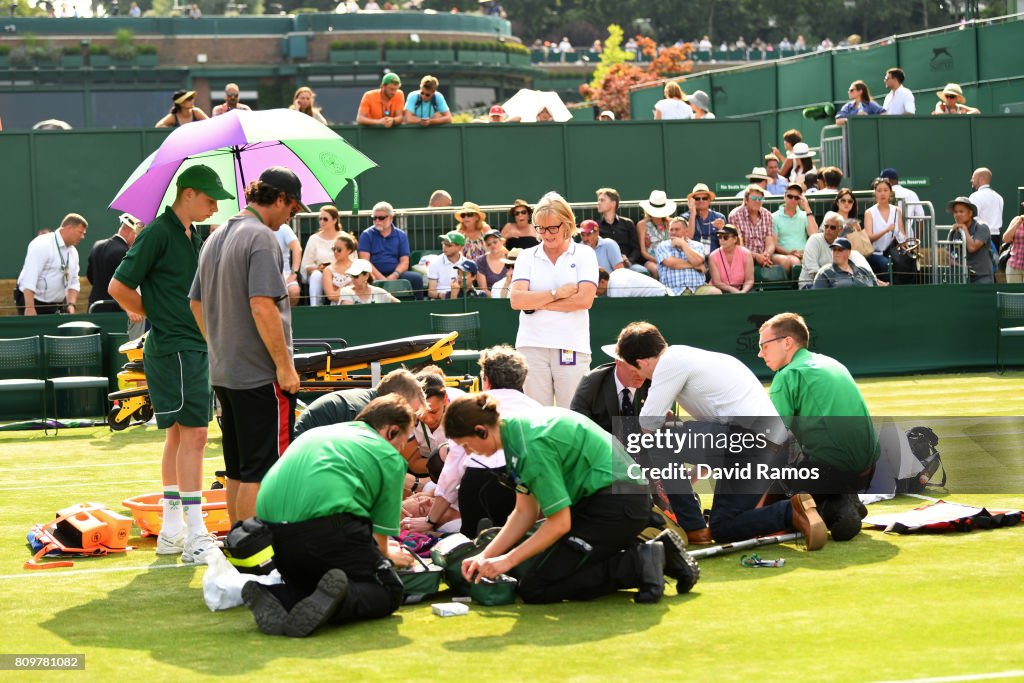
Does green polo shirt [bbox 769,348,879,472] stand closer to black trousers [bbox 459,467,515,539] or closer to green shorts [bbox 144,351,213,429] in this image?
black trousers [bbox 459,467,515,539]

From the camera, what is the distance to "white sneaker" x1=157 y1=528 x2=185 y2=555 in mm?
8711

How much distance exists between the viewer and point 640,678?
5.80 metres

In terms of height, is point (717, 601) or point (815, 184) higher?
point (815, 184)

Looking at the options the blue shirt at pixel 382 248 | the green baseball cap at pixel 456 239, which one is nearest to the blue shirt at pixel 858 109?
the green baseball cap at pixel 456 239

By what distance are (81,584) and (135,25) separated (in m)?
54.3

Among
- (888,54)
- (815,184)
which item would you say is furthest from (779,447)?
(888,54)

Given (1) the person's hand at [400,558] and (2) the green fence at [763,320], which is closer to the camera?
(1) the person's hand at [400,558]

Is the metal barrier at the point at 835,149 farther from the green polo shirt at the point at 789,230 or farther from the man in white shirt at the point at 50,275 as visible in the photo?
the man in white shirt at the point at 50,275

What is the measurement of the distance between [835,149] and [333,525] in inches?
711

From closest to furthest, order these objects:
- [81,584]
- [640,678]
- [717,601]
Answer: [640,678], [717,601], [81,584]

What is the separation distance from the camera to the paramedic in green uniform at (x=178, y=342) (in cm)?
844

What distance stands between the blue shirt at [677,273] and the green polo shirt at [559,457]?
10982 mm

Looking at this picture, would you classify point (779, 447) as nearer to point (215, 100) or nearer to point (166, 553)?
point (166, 553)

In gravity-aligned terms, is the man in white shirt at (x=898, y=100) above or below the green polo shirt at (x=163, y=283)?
above
